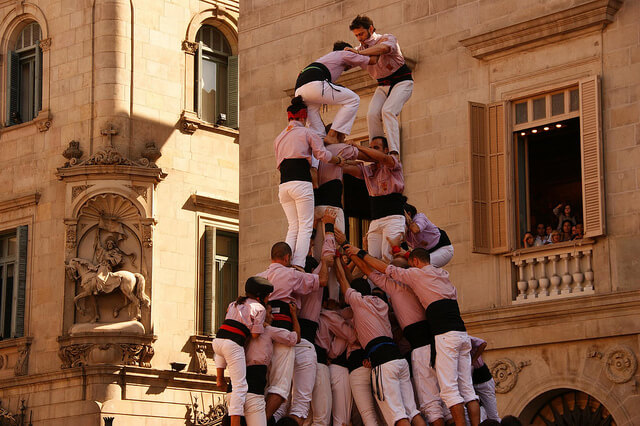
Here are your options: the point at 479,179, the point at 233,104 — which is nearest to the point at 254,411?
the point at 479,179

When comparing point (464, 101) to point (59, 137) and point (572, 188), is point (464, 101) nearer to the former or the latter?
point (572, 188)

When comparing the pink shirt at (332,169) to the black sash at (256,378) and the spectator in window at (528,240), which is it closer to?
the black sash at (256,378)

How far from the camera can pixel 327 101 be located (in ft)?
52.6

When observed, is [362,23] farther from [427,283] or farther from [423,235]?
[427,283]

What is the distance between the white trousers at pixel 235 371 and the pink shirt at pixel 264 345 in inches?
6.8

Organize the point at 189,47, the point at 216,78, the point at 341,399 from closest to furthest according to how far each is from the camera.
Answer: the point at 341,399
the point at 189,47
the point at 216,78

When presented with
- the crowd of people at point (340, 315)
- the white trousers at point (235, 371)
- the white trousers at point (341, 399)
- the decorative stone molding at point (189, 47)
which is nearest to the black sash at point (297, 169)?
the crowd of people at point (340, 315)

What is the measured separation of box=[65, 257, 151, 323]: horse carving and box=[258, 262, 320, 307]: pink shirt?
647 inches

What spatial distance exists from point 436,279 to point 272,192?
11303mm

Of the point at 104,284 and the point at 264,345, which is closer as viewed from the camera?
the point at 264,345

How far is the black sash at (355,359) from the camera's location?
15.0 m

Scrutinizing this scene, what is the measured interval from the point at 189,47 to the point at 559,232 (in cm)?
1456

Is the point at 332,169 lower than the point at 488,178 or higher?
lower

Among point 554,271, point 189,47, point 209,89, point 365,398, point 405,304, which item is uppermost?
point 189,47
